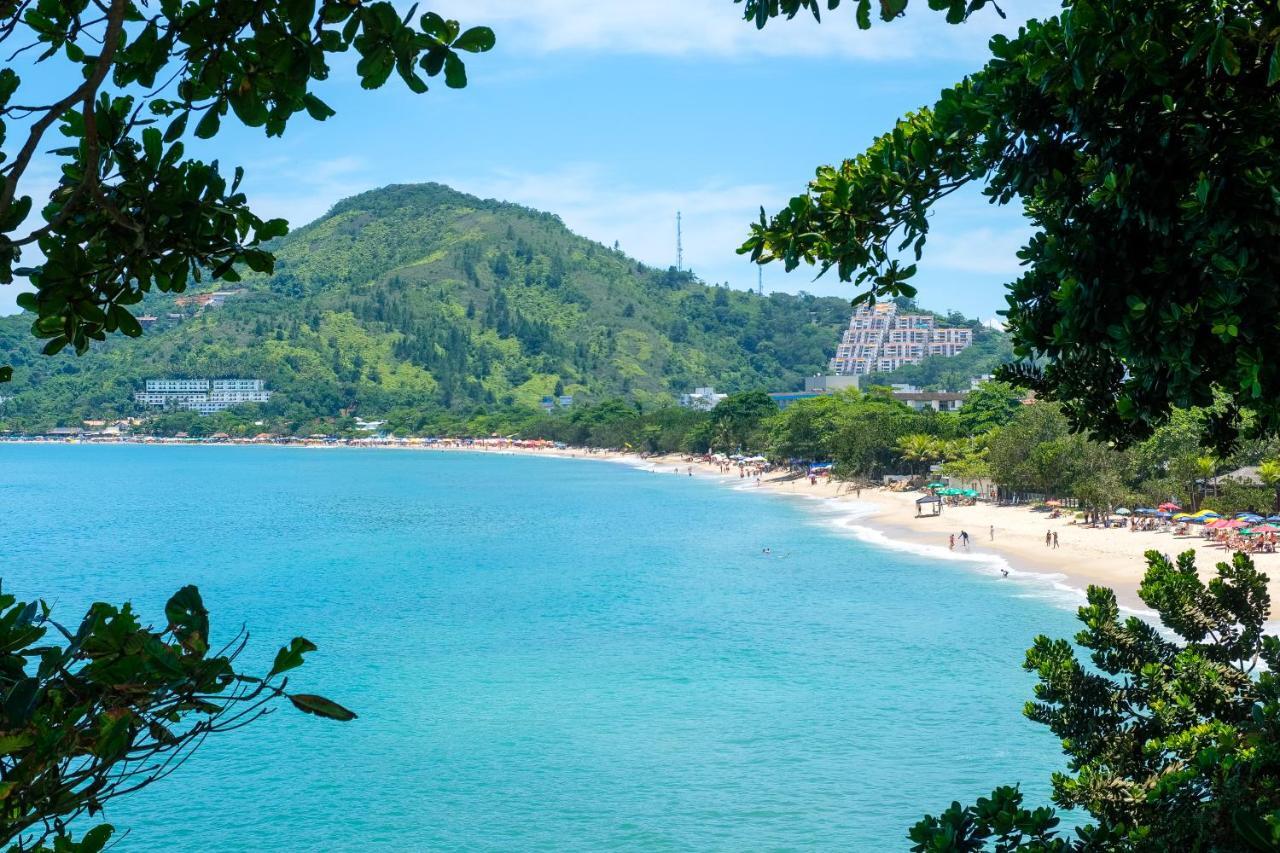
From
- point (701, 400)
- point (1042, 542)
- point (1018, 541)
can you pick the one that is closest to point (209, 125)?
point (1042, 542)

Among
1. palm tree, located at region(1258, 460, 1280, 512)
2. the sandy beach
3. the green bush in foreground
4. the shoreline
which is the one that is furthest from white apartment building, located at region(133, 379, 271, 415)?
the green bush in foreground

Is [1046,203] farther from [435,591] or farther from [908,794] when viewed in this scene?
[435,591]

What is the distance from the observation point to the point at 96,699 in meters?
2.47

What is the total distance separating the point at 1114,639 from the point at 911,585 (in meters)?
30.6

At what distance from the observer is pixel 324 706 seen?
2.29m

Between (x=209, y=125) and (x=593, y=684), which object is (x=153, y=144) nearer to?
(x=209, y=125)

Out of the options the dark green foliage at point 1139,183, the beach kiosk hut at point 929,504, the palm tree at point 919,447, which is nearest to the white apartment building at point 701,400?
the palm tree at point 919,447

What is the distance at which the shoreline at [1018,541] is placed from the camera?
3509 centimetres

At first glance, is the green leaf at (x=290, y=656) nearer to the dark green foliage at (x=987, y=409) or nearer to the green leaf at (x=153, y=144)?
the green leaf at (x=153, y=144)

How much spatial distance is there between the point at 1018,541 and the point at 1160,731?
4078cm

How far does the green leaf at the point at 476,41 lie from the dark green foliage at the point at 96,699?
1.36 metres

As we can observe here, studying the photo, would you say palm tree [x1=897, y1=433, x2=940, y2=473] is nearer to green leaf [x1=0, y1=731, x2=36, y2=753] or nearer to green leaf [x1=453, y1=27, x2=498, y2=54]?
green leaf [x1=453, y1=27, x2=498, y2=54]

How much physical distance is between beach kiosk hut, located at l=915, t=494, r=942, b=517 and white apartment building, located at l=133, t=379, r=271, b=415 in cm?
15453

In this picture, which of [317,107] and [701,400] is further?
[701,400]
